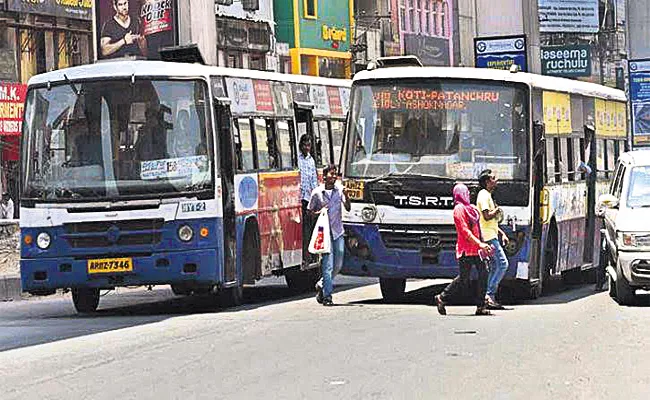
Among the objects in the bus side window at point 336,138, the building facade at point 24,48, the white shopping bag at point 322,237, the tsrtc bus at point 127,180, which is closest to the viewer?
the tsrtc bus at point 127,180

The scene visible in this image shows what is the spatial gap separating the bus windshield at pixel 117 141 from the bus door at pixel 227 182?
1.10ft

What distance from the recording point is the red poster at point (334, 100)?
86.7 feet

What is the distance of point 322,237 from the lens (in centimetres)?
2111

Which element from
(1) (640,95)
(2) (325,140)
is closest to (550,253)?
(2) (325,140)

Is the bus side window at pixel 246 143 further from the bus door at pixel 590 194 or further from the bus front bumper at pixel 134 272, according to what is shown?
the bus door at pixel 590 194

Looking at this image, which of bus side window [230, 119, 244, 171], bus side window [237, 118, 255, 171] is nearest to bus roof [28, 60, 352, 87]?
bus side window [230, 119, 244, 171]

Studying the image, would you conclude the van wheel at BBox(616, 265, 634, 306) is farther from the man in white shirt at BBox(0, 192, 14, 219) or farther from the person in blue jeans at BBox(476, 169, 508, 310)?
the man in white shirt at BBox(0, 192, 14, 219)

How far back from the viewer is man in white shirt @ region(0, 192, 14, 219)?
1835 inches

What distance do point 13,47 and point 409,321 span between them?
1279 inches

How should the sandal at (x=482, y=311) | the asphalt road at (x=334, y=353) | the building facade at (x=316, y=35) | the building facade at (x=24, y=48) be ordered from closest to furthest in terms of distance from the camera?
the asphalt road at (x=334, y=353) → the sandal at (x=482, y=311) → the building facade at (x=24, y=48) → the building facade at (x=316, y=35)

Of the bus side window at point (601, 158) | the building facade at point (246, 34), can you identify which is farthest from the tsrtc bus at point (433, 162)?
the building facade at point (246, 34)

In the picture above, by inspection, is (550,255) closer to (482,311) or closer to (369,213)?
(369,213)

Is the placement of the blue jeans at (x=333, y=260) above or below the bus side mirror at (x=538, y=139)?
below

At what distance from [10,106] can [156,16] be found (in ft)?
16.4
